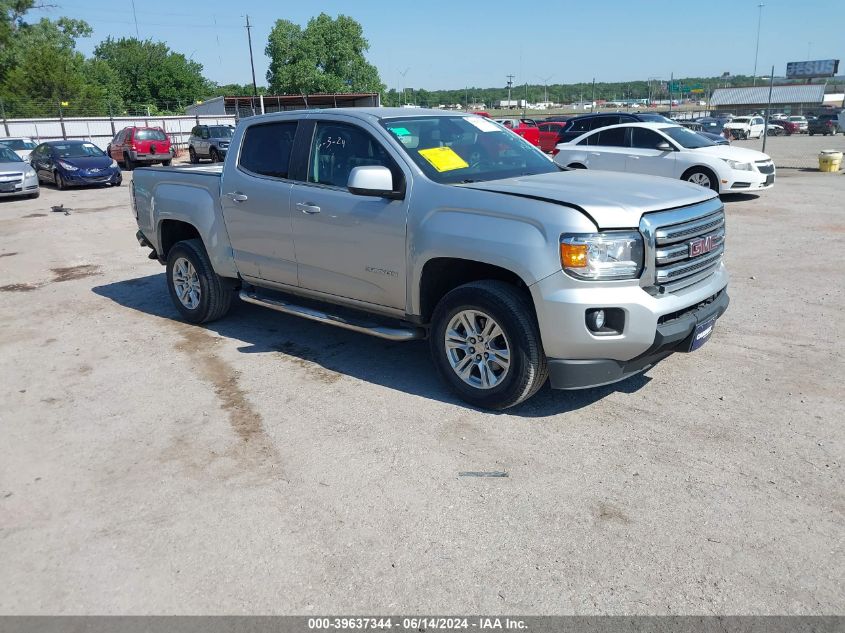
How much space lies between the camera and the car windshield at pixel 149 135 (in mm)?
25886

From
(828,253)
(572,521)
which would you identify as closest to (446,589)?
(572,521)

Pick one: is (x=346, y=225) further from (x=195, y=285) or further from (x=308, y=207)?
(x=195, y=285)

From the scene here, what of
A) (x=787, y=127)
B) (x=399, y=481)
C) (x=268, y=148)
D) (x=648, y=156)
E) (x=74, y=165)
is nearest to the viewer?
(x=399, y=481)

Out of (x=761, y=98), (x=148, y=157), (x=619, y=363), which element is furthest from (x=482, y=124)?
(x=761, y=98)

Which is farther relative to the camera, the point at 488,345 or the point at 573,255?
the point at 488,345

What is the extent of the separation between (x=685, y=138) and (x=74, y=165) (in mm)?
16712

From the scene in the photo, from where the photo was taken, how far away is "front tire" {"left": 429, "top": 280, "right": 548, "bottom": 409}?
426 cm

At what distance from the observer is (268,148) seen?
19.2 feet

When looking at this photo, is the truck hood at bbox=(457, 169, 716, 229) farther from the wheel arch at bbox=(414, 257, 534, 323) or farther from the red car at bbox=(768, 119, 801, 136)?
the red car at bbox=(768, 119, 801, 136)

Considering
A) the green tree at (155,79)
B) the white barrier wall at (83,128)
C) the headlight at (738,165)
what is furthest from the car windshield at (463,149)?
the green tree at (155,79)

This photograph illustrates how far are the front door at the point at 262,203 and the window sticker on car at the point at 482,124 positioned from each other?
1.46 meters

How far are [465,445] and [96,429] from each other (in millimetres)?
2453

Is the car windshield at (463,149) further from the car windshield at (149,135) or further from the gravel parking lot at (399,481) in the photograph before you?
the car windshield at (149,135)

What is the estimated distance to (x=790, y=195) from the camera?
49.3ft
